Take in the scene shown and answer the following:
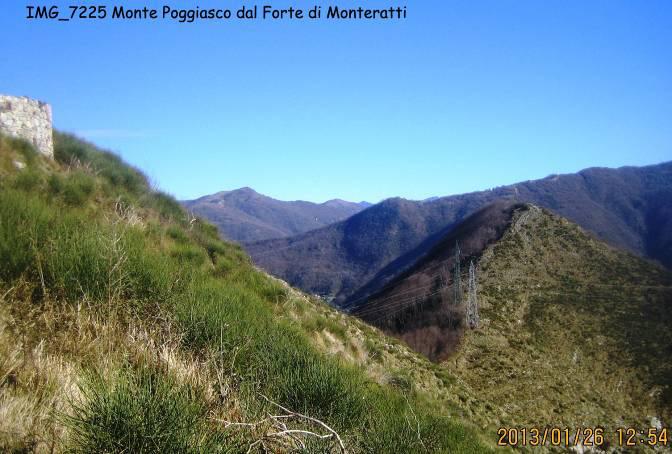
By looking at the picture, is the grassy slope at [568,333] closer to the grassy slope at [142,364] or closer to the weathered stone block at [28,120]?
the grassy slope at [142,364]

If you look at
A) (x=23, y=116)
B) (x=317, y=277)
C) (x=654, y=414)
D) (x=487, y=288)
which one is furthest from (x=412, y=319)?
(x=317, y=277)

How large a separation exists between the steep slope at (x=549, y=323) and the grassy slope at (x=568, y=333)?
12 cm

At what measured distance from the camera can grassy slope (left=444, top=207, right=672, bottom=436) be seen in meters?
31.3

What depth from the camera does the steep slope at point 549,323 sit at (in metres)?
32.0

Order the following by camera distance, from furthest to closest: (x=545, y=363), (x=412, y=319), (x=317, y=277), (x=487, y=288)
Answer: (x=317, y=277) → (x=412, y=319) → (x=487, y=288) → (x=545, y=363)

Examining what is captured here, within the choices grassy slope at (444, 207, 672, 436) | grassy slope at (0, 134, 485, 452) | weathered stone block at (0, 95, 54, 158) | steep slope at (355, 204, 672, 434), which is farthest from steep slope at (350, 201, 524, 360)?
grassy slope at (0, 134, 485, 452)

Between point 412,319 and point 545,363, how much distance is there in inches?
818

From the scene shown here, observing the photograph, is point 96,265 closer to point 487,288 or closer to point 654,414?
point 654,414

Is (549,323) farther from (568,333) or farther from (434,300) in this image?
(434,300)

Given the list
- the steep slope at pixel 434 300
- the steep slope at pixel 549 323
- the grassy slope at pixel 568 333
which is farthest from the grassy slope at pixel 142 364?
the steep slope at pixel 434 300

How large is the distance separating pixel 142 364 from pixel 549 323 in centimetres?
4907

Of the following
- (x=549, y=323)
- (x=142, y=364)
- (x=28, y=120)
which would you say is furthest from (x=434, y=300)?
(x=142, y=364)

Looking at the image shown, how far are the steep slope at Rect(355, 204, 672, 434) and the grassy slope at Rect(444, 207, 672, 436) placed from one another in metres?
0.12

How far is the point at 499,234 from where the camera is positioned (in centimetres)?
6625
